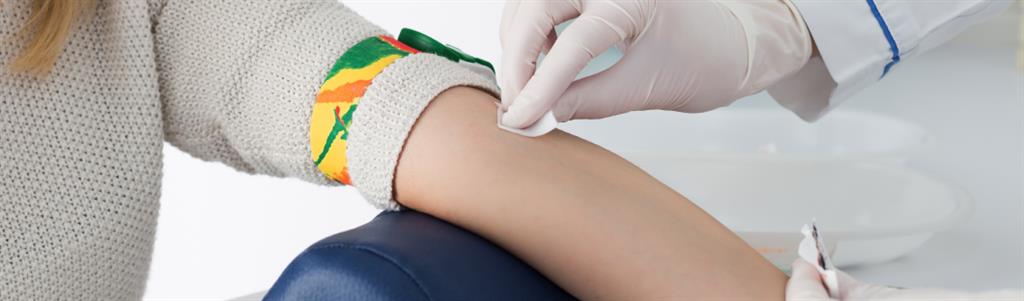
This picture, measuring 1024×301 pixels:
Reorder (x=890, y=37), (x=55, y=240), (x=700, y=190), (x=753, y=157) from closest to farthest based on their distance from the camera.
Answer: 1. (x=55, y=240)
2. (x=890, y=37)
3. (x=753, y=157)
4. (x=700, y=190)

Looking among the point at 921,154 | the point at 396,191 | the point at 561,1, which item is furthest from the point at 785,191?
the point at 396,191

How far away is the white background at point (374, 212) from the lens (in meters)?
1.59

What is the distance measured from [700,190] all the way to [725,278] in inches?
41.0

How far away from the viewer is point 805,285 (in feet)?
2.68

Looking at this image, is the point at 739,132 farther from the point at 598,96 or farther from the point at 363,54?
the point at 363,54

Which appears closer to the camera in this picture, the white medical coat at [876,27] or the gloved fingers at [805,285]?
the gloved fingers at [805,285]

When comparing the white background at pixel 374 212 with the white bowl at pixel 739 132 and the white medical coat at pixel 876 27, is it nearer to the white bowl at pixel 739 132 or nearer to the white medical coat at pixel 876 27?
the white bowl at pixel 739 132

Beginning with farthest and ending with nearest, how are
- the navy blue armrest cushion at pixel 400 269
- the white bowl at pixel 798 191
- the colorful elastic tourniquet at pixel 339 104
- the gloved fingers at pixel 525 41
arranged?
the white bowl at pixel 798 191
the gloved fingers at pixel 525 41
the colorful elastic tourniquet at pixel 339 104
the navy blue armrest cushion at pixel 400 269

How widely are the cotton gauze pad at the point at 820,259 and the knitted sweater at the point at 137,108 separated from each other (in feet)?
1.16

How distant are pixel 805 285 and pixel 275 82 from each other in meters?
0.55

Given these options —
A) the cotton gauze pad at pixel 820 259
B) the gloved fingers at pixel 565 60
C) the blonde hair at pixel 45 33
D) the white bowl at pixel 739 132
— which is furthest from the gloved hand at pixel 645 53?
the white bowl at pixel 739 132

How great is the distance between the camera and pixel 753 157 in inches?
67.5

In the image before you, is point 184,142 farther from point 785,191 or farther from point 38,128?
point 785,191

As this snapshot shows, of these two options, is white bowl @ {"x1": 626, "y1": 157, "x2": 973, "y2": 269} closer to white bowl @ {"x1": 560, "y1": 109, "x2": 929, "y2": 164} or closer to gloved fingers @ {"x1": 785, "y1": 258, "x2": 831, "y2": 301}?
white bowl @ {"x1": 560, "y1": 109, "x2": 929, "y2": 164}
